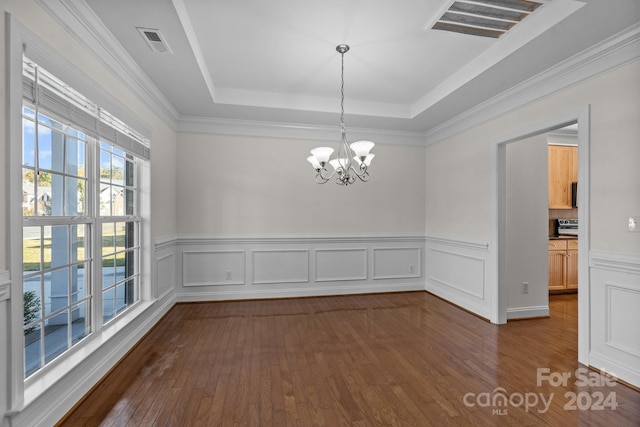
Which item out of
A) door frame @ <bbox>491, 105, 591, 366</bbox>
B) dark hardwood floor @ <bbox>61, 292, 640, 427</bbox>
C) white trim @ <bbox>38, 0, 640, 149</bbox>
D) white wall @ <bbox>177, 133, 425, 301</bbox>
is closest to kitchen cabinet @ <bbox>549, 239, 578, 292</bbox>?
dark hardwood floor @ <bbox>61, 292, 640, 427</bbox>

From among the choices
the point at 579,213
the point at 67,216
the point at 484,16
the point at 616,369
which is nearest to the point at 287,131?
the point at 484,16

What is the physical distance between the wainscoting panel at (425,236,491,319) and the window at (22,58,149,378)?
13.4 feet

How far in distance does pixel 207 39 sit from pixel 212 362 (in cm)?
286

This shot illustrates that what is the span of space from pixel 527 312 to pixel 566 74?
108 inches

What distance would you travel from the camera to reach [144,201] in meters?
3.50

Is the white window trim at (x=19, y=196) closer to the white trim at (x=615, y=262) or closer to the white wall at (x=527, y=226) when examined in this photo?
the white trim at (x=615, y=262)

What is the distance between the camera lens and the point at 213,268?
4613 millimetres

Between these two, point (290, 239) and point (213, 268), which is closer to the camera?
point (213, 268)

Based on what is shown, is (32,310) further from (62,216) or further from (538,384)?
(538,384)

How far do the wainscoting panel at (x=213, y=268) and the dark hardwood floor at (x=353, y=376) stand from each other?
2.30ft

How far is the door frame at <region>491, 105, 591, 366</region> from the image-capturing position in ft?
8.91

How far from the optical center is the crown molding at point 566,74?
2393 mm

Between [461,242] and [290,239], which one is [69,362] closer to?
[290,239]

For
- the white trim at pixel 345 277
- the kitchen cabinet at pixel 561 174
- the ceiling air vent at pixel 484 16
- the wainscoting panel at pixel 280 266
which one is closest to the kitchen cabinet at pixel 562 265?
the kitchen cabinet at pixel 561 174
